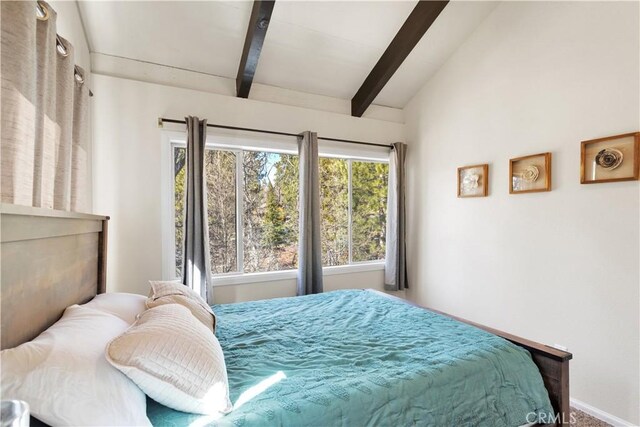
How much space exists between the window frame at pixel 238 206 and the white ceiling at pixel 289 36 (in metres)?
0.68

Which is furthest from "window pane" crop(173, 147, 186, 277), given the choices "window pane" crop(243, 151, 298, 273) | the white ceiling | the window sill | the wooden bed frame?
the wooden bed frame

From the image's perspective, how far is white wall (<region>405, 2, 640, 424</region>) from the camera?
2.07 meters

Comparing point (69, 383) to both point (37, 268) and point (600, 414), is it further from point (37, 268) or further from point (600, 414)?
point (600, 414)

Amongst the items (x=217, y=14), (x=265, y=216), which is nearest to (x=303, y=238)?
Answer: (x=265, y=216)

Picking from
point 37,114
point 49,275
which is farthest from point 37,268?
point 37,114

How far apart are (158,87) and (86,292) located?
6.39 ft

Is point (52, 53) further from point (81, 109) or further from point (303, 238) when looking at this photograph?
point (303, 238)

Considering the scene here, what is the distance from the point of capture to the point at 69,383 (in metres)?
0.73

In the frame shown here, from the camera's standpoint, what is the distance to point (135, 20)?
247 cm

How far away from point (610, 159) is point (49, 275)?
3187mm

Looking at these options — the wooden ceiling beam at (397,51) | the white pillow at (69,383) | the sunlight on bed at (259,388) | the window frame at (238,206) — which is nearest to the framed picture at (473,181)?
the window frame at (238,206)

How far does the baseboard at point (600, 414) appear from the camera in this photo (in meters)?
2.02

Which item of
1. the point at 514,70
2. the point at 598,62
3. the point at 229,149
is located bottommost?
the point at 229,149

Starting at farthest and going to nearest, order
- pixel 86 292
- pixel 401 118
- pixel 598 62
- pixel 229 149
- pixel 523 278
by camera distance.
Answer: pixel 401 118 → pixel 229 149 → pixel 523 278 → pixel 598 62 → pixel 86 292
